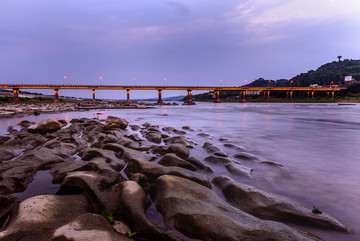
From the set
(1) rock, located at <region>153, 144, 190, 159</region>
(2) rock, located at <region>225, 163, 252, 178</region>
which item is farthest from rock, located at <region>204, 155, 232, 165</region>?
(1) rock, located at <region>153, 144, 190, 159</region>

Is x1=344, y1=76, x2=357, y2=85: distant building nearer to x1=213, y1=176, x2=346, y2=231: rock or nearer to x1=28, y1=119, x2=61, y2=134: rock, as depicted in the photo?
x1=213, y1=176, x2=346, y2=231: rock

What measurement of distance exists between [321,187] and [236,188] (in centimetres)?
218

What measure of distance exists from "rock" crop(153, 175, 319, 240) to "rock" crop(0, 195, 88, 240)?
1279 mm

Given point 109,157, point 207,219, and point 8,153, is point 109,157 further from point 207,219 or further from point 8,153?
point 8,153

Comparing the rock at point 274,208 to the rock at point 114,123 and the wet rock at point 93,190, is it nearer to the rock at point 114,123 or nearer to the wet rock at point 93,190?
the wet rock at point 93,190

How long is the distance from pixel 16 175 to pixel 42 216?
7.33ft

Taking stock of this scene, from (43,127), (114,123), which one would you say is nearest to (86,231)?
(43,127)

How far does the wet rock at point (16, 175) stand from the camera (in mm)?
3907

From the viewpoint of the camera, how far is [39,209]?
2.73 metres

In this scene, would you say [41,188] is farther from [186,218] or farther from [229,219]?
[229,219]

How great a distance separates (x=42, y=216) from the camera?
2.65 metres

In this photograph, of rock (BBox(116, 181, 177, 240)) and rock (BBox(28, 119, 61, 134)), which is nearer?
A: rock (BBox(116, 181, 177, 240))

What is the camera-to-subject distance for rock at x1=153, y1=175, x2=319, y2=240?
8.25ft

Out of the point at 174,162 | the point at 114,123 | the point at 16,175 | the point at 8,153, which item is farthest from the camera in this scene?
the point at 114,123
